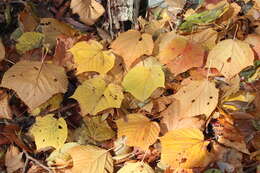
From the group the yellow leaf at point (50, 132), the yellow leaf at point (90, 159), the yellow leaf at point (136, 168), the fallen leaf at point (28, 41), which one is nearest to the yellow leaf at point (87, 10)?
the fallen leaf at point (28, 41)

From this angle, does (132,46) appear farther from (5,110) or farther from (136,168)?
(5,110)

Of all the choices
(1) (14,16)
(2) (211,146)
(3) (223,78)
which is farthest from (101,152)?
(1) (14,16)

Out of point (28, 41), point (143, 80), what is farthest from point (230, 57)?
point (28, 41)

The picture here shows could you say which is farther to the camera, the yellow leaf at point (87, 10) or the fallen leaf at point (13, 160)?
the yellow leaf at point (87, 10)

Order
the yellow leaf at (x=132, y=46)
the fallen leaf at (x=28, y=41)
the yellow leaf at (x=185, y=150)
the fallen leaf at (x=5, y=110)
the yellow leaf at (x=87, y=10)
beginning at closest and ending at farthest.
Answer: the yellow leaf at (x=185, y=150) → the yellow leaf at (x=132, y=46) → the fallen leaf at (x=5, y=110) → the fallen leaf at (x=28, y=41) → the yellow leaf at (x=87, y=10)

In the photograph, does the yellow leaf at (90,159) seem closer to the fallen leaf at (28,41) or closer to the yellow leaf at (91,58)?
the yellow leaf at (91,58)

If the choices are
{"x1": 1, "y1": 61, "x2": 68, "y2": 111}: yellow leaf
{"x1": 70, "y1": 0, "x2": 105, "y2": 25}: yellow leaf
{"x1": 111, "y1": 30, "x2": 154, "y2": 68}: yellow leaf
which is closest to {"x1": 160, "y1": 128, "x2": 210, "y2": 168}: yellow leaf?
{"x1": 111, "y1": 30, "x2": 154, "y2": 68}: yellow leaf
